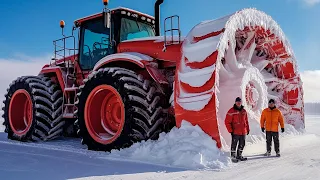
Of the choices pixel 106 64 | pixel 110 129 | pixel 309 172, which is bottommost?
pixel 309 172

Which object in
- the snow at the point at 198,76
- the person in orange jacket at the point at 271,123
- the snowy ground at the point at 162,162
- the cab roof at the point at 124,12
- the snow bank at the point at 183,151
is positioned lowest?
the snowy ground at the point at 162,162

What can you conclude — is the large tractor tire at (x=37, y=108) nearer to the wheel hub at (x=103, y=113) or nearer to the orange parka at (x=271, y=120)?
the wheel hub at (x=103, y=113)

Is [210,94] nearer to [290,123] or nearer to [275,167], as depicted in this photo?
[275,167]

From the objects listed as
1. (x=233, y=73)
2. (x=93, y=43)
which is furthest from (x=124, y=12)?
(x=233, y=73)

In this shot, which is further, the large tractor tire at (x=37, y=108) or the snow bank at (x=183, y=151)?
the large tractor tire at (x=37, y=108)

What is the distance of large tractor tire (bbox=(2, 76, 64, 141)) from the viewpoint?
25.3 ft

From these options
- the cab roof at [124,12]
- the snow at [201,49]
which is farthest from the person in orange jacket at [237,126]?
the cab roof at [124,12]

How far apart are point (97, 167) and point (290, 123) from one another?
5.44 m

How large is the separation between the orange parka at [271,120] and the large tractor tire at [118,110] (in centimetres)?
179

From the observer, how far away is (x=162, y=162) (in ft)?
15.3

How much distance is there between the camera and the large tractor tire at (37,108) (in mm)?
7703

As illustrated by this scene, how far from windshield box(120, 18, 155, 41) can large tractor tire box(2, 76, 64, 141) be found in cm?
233

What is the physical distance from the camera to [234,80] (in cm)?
588

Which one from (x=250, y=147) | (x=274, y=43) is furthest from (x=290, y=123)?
(x=250, y=147)
